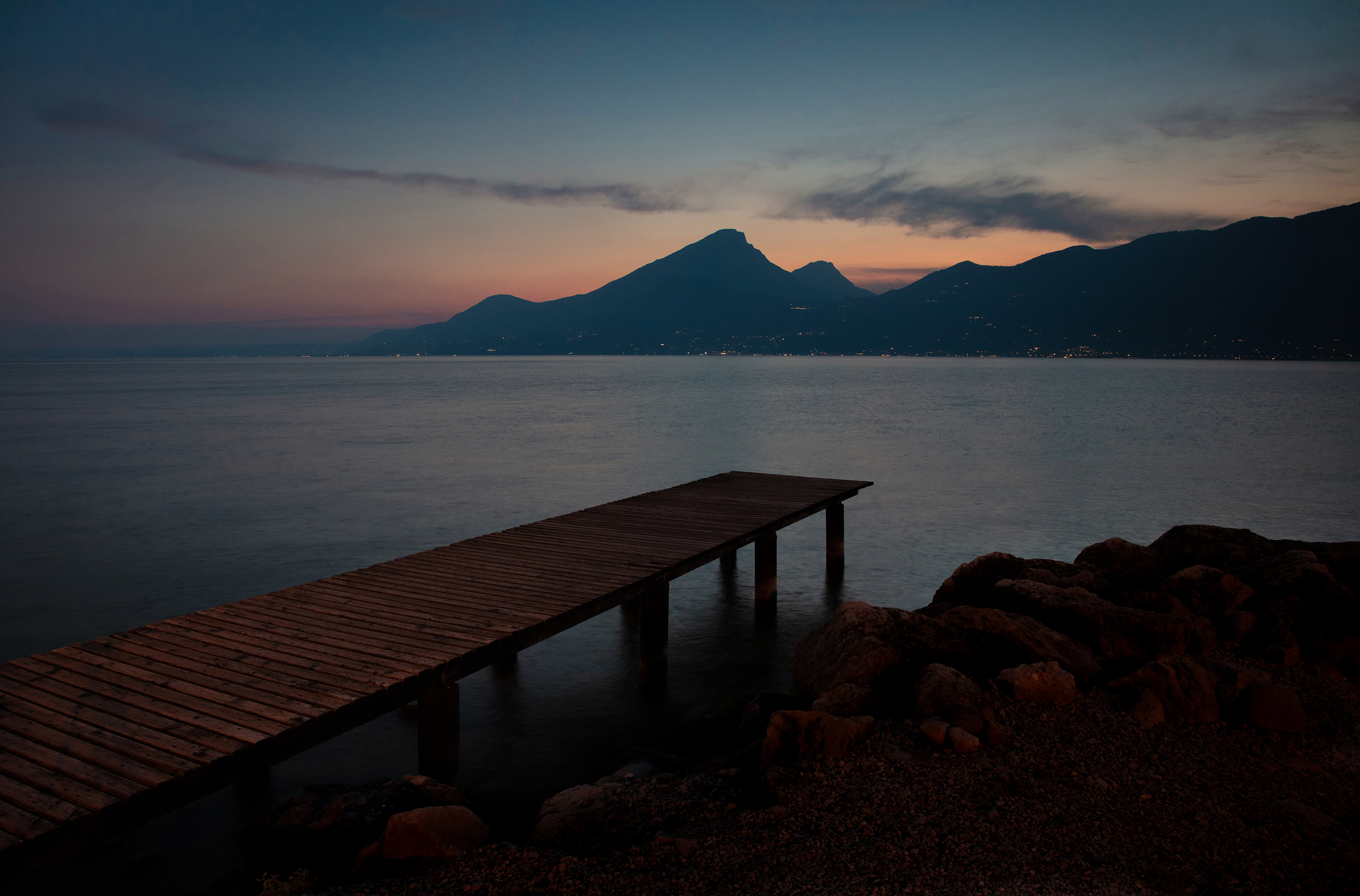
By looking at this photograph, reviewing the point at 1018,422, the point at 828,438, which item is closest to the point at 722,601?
the point at 828,438

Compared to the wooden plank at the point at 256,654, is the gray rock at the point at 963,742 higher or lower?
lower

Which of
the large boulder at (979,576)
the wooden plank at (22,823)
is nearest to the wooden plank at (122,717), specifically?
the wooden plank at (22,823)

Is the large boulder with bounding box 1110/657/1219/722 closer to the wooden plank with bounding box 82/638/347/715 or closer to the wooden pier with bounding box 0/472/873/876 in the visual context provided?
the wooden pier with bounding box 0/472/873/876

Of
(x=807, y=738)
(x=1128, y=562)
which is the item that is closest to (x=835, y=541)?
(x=1128, y=562)

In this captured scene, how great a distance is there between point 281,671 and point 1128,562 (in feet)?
29.4

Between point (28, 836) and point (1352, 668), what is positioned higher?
point (28, 836)

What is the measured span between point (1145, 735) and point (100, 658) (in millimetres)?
6931

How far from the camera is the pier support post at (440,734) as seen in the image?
18.3 ft

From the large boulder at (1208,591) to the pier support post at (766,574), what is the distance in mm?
4701

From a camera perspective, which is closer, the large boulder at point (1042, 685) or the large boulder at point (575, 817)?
the large boulder at point (575, 817)

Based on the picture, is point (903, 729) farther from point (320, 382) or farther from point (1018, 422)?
point (320, 382)

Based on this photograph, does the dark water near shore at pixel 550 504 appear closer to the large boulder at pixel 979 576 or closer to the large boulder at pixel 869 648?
the large boulder at pixel 869 648

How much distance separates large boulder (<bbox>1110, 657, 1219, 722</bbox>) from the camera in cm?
539

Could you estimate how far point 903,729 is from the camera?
523 cm
